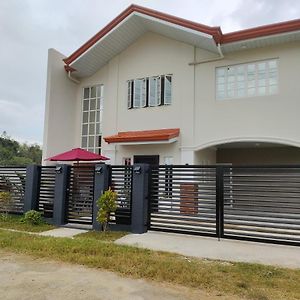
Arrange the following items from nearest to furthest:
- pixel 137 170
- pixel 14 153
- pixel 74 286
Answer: pixel 74 286 < pixel 137 170 < pixel 14 153

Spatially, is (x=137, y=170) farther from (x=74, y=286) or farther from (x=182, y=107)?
(x=182, y=107)

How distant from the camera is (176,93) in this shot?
47.2 feet

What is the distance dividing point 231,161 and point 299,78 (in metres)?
5.30

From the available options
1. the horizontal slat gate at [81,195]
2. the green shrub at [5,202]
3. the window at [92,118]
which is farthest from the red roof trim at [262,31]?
the green shrub at [5,202]

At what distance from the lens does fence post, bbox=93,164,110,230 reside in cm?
968

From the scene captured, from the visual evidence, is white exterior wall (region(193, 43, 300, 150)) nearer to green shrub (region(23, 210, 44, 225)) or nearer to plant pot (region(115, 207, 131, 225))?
plant pot (region(115, 207, 131, 225))

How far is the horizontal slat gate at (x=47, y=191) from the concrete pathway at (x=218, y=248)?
346 cm

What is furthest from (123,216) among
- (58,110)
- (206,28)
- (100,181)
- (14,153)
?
(14,153)

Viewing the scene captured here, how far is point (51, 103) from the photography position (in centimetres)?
1573

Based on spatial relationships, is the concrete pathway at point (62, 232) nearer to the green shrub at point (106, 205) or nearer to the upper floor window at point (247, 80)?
the green shrub at point (106, 205)

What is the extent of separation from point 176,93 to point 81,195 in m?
6.57

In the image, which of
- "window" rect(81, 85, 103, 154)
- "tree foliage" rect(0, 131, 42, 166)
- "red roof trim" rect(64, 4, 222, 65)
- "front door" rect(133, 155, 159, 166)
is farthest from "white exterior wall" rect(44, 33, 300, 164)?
"tree foliage" rect(0, 131, 42, 166)

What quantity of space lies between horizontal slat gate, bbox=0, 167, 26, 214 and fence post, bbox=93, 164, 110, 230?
10.7 feet

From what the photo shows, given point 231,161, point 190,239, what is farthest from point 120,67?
point 190,239
